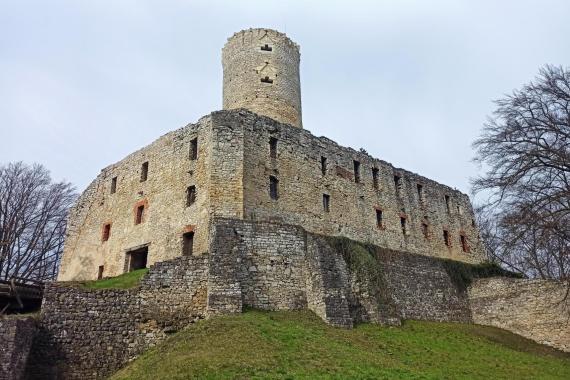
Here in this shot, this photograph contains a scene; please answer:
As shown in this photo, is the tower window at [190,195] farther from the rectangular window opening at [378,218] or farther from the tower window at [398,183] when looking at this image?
the tower window at [398,183]

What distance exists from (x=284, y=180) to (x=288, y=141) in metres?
2.44

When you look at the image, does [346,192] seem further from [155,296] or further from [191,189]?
[155,296]

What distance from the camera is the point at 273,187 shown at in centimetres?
2684

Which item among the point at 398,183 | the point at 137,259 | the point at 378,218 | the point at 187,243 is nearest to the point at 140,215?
the point at 137,259

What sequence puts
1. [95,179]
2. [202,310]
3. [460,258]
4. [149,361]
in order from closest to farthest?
[149,361] → [202,310] → [95,179] → [460,258]

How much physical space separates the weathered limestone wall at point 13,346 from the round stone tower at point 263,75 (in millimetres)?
17804

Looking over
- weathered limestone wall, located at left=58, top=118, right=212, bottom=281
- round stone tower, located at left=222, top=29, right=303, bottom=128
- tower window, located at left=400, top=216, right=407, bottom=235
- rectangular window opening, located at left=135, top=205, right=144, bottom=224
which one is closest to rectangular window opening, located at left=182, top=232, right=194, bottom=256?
weathered limestone wall, located at left=58, top=118, right=212, bottom=281

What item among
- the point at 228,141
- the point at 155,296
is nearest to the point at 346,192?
the point at 228,141

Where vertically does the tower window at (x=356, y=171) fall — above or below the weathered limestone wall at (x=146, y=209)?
above

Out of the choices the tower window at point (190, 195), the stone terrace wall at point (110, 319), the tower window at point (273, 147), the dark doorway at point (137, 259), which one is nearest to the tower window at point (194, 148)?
the tower window at point (190, 195)

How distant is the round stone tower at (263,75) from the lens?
104ft

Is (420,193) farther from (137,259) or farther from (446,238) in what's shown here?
(137,259)

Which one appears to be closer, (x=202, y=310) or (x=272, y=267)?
(x=202, y=310)

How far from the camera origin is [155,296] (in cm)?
2084
